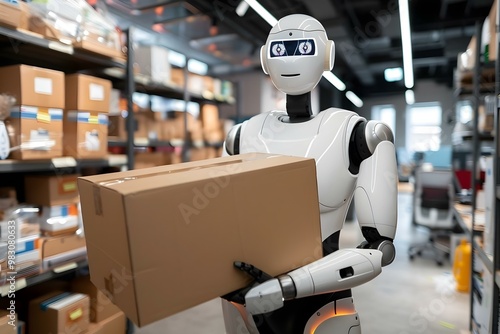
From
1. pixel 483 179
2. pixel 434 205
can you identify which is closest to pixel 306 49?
pixel 483 179

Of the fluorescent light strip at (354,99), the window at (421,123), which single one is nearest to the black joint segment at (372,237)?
the fluorescent light strip at (354,99)

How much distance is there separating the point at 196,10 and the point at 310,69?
3810 mm

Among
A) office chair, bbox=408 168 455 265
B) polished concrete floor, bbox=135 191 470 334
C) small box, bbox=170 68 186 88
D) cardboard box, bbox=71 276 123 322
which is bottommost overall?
polished concrete floor, bbox=135 191 470 334

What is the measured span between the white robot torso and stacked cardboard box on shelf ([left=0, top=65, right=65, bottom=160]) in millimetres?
1303

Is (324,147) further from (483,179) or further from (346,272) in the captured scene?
(483,179)

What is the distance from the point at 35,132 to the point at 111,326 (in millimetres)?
1357

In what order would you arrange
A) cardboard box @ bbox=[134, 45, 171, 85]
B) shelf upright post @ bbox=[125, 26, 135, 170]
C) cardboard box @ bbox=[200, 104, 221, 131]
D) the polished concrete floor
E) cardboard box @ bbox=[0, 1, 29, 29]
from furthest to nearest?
1. cardboard box @ bbox=[200, 104, 221, 131]
2. cardboard box @ bbox=[134, 45, 171, 85]
3. the polished concrete floor
4. shelf upright post @ bbox=[125, 26, 135, 170]
5. cardboard box @ bbox=[0, 1, 29, 29]

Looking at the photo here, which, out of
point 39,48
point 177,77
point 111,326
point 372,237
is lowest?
point 111,326

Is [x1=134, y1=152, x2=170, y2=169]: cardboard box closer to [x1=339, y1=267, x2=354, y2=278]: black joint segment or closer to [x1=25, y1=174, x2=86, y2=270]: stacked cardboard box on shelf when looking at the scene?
[x1=25, y1=174, x2=86, y2=270]: stacked cardboard box on shelf

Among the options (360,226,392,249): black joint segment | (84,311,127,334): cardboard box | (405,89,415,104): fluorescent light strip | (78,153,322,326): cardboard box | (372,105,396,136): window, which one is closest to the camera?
(78,153,322,326): cardboard box

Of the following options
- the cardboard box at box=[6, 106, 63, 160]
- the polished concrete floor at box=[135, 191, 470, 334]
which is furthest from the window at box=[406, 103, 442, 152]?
the cardboard box at box=[6, 106, 63, 160]

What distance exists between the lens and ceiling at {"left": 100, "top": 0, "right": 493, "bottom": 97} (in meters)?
4.66

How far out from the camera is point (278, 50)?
1.45 metres

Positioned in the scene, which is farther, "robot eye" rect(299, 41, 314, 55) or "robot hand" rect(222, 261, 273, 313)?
"robot eye" rect(299, 41, 314, 55)
